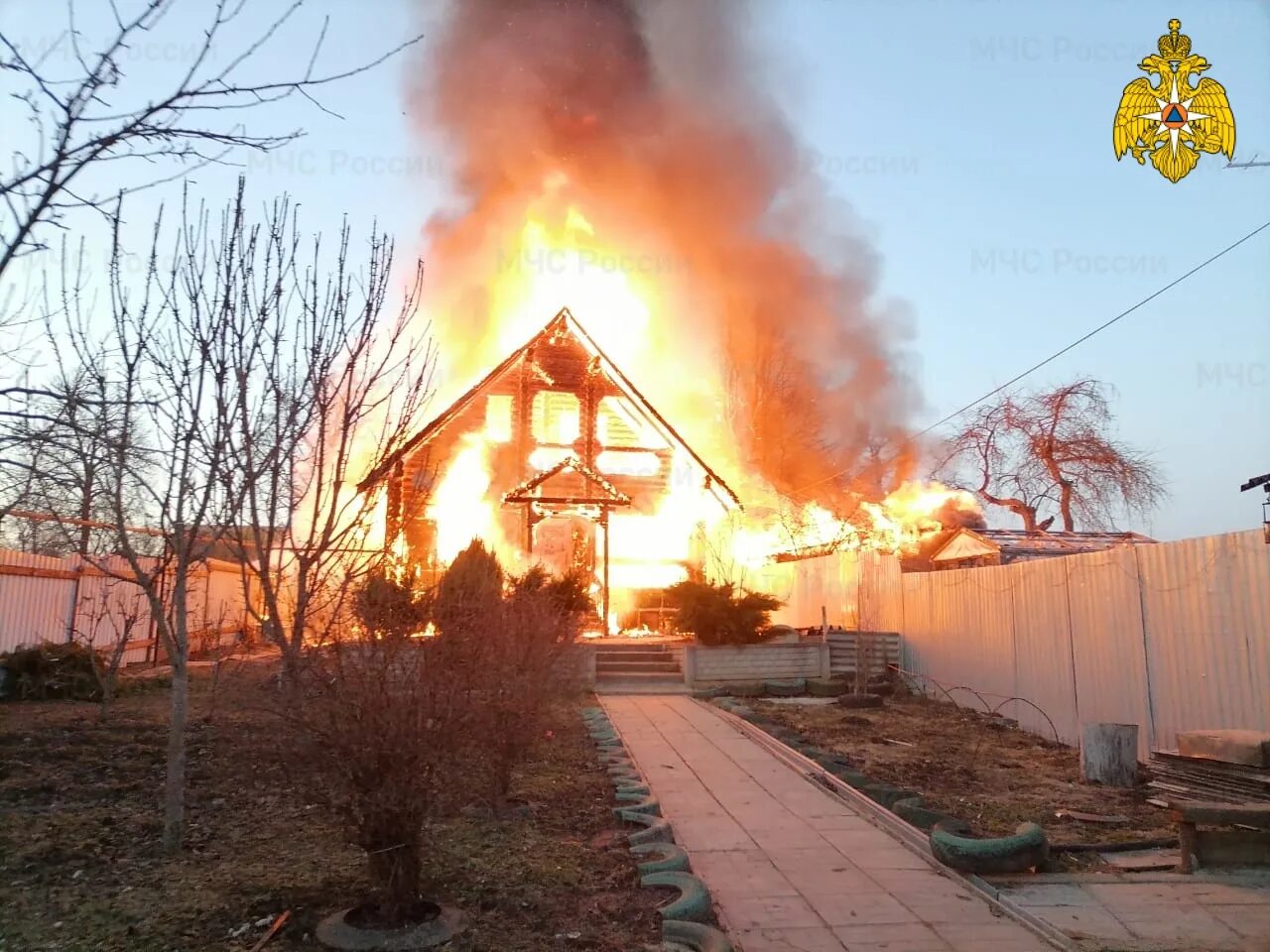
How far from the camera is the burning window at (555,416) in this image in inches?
982

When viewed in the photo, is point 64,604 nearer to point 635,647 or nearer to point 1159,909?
point 635,647

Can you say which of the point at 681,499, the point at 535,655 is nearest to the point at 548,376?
the point at 681,499

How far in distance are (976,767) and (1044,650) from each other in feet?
10.5

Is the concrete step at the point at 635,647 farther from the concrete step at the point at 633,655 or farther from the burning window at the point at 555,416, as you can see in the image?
the burning window at the point at 555,416

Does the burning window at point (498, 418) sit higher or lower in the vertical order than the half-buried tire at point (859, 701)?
higher

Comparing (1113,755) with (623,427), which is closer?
(1113,755)

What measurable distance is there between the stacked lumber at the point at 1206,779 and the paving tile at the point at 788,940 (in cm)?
426

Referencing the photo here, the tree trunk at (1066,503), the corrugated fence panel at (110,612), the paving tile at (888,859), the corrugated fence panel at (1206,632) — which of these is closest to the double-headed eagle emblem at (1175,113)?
the corrugated fence panel at (1206,632)

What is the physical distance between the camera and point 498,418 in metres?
24.6

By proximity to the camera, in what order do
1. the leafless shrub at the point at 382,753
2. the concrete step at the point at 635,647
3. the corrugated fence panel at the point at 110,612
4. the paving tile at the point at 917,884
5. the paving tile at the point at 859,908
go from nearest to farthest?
the leafless shrub at the point at 382,753, the paving tile at the point at 859,908, the paving tile at the point at 917,884, the corrugated fence panel at the point at 110,612, the concrete step at the point at 635,647

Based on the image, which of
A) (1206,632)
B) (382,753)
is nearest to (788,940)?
(382,753)

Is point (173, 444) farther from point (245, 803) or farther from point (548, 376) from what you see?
point (548, 376)

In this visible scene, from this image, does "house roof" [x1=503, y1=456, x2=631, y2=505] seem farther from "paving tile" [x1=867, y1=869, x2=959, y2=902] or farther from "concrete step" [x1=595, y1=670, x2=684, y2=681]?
"paving tile" [x1=867, y1=869, x2=959, y2=902]

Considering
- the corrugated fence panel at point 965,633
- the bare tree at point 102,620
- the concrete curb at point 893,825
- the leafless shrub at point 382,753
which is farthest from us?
the corrugated fence panel at point 965,633
